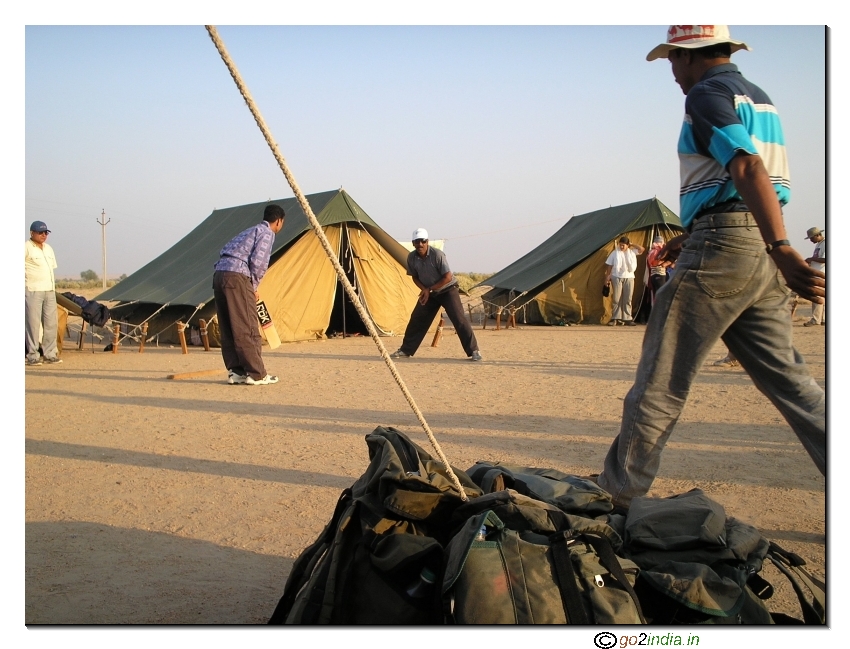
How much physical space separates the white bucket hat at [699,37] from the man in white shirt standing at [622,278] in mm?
13103

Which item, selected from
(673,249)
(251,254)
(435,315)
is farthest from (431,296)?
(673,249)

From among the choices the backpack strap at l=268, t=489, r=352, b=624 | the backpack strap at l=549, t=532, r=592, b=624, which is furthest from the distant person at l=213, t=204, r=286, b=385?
the backpack strap at l=549, t=532, r=592, b=624

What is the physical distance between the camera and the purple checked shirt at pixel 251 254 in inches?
307

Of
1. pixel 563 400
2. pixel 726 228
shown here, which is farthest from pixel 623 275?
pixel 726 228

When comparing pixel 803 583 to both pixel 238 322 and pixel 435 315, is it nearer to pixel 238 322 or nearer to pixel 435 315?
pixel 238 322

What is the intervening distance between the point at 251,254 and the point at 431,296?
117 inches

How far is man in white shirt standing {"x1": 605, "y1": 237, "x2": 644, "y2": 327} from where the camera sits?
15727mm

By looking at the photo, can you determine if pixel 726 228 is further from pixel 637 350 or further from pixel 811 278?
pixel 637 350

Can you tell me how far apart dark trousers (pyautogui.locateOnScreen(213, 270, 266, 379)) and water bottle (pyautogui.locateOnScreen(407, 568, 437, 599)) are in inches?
229

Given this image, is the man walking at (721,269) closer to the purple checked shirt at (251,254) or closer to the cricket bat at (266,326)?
the purple checked shirt at (251,254)

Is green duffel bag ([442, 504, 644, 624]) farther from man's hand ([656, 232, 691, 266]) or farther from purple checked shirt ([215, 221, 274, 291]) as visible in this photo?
purple checked shirt ([215, 221, 274, 291])

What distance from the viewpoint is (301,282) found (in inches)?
509

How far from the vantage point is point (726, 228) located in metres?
2.83

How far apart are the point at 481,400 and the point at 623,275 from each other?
390 inches
